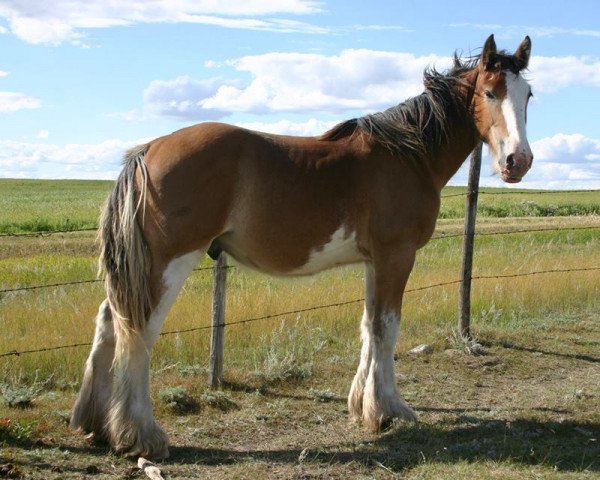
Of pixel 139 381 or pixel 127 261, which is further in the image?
pixel 139 381

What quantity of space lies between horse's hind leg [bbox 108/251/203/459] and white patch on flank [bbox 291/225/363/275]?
86 cm

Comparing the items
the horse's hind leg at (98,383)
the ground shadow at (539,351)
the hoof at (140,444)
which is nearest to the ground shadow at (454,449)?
the hoof at (140,444)

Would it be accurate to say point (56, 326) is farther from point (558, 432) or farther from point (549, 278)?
point (549, 278)

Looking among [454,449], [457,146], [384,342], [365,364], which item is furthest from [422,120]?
[454,449]

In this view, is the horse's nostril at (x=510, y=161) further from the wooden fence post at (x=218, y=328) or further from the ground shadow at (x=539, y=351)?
the ground shadow at (x=539, y=351)

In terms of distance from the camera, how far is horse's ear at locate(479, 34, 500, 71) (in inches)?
203

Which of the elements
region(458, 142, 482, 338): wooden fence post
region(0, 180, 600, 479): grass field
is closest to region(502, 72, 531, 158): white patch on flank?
region(0, 180, 600, 479): grass field

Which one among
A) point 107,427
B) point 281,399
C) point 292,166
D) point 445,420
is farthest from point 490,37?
point 107,427

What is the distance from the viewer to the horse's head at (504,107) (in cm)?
488

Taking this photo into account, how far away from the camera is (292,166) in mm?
4984

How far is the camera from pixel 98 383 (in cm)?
498

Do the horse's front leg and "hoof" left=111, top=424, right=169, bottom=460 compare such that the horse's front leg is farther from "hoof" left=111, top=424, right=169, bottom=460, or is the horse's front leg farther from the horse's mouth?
"hoof" left=111, top=424, right=169, bottom=460

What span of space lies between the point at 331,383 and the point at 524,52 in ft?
10.6

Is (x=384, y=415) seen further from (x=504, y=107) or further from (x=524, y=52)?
(x=524, y=52)
